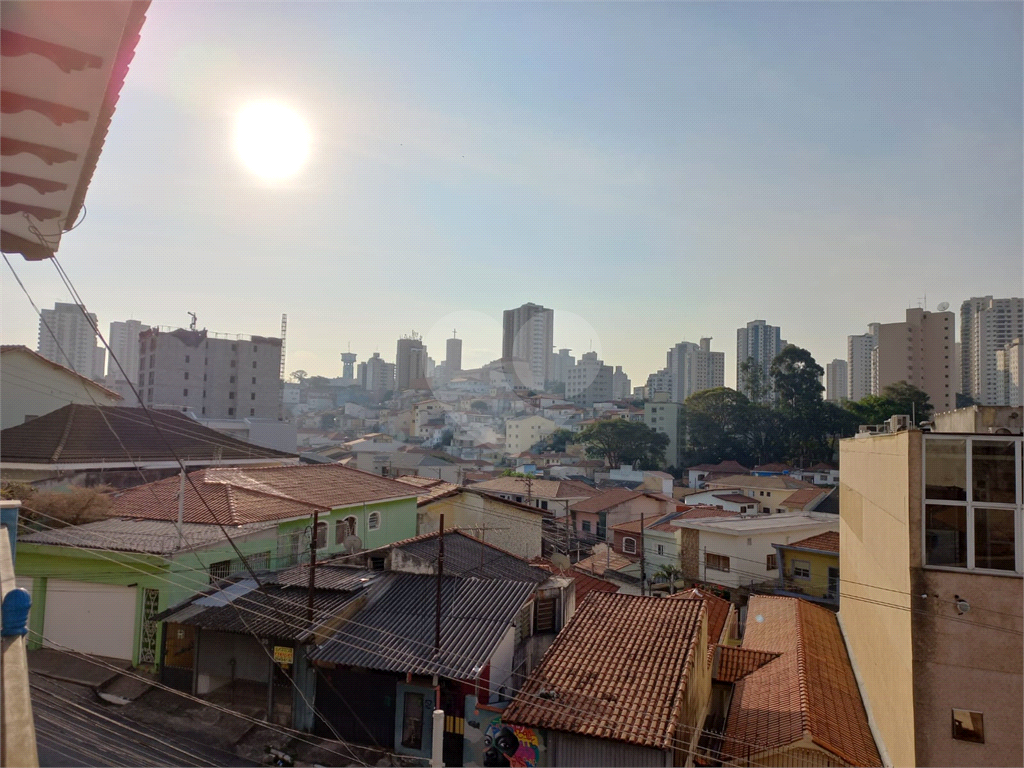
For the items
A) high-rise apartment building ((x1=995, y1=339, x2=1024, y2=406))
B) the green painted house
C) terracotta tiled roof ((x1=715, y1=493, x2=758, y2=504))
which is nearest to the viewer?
the green painted house

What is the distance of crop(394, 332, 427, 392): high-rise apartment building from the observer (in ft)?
414

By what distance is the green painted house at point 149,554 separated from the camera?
40.5 feet

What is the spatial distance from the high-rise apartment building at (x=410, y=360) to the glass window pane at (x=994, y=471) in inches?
4693

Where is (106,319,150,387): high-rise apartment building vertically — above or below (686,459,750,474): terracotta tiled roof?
above

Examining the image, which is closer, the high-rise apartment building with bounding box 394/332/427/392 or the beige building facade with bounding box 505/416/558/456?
the beige building facade with bounding box 505/416/558/456

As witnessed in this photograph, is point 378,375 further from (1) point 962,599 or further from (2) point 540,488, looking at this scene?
(1) point 962,599

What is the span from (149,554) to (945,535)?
1318cm

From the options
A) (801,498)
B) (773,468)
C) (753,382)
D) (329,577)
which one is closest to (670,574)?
(329,577)

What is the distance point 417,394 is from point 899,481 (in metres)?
101

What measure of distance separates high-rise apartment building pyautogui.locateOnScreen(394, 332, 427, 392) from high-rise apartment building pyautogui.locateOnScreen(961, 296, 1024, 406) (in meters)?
89.8

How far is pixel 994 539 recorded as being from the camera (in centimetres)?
812

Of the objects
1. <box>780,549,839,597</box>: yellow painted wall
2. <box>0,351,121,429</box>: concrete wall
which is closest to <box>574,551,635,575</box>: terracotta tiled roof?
<box>780,549,839,597</box>: yellow painted wall

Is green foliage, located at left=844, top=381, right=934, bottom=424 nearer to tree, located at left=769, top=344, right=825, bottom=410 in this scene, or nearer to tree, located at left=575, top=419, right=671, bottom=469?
tree, located at left=769, top=344, right=825, bottom=410

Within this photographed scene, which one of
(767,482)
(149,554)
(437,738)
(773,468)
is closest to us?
(437,738)
